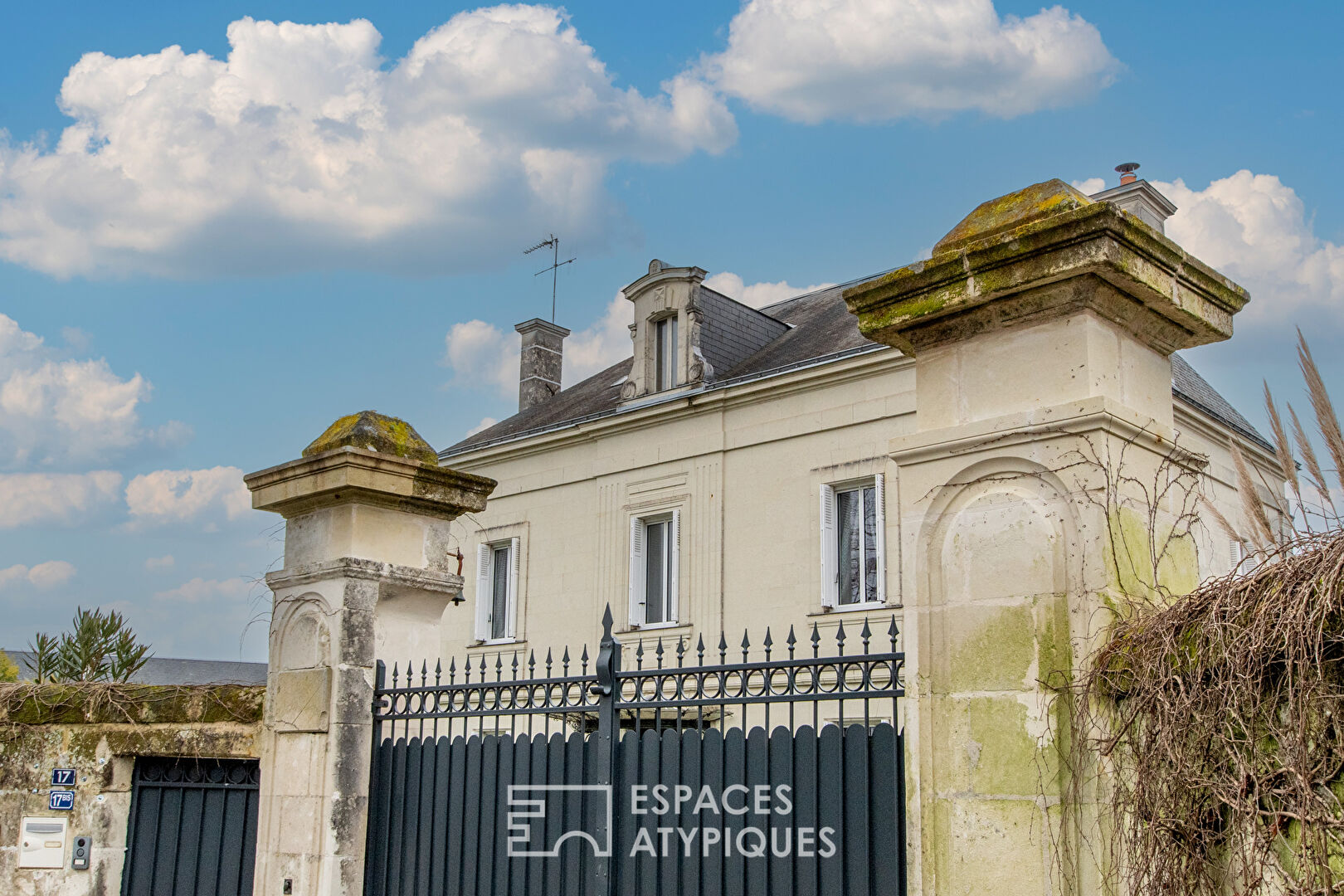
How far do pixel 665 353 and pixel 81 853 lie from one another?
11.7 metres

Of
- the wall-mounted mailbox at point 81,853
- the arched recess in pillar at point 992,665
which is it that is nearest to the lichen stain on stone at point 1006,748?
the arched recess in pillar at point 992,665

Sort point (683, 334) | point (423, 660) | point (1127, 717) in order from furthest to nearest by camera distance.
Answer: point (683, 334) < point (423, 660) < point (1127, 717)

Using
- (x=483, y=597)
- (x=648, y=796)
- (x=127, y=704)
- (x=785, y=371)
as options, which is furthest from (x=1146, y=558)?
(x=483, y=597)

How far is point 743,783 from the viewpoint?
3.89 metres

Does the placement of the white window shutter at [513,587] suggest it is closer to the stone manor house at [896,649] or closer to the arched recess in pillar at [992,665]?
the stone manor house at [896,649]

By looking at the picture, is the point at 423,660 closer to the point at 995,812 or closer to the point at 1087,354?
the point at 995,812

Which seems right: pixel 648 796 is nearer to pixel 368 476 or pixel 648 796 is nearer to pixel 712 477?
pixel 368 476

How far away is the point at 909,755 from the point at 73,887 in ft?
14.3

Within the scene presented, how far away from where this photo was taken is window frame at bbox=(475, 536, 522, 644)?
Result: 1747cm

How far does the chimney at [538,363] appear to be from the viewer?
20.9 meters

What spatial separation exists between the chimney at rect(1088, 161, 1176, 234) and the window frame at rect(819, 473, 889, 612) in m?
4.30

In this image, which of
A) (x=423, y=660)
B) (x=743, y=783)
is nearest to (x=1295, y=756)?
(x=743, y=783)

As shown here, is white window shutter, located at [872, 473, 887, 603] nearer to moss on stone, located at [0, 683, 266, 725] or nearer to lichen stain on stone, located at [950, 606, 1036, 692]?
moss on stone, located at [0, 683, 266, 725]

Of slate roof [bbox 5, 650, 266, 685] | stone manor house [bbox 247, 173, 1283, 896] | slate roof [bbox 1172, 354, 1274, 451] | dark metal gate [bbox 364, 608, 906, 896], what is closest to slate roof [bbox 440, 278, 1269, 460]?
slate roof [bbox 1172, 354, 1274, 451]
